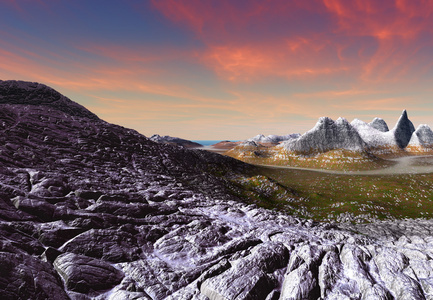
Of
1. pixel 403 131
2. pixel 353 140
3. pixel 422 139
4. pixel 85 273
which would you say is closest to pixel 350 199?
pixel 85 273

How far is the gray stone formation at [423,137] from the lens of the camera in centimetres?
16420

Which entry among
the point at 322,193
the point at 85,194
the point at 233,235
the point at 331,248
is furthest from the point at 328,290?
Result: the point at 322,193

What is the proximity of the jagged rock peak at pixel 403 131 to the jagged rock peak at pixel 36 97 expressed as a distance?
245 m

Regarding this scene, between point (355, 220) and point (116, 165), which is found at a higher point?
point (116, 165)

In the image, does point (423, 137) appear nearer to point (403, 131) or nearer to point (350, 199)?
point (403, 131)

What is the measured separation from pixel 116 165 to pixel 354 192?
73603 mm

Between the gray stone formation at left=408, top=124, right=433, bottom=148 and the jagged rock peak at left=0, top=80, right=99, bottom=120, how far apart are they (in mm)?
251557

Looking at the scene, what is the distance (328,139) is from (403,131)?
118547 millimetres

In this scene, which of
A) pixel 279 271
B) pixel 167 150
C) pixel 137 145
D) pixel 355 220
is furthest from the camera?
pixel 167 150

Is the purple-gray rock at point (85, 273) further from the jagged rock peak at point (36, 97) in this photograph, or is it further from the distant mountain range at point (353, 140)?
the distant mountain range at point (353, 140)

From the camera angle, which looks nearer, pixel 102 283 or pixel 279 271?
pixel 102 283

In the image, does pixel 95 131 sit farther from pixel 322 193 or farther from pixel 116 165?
pixel 322 193

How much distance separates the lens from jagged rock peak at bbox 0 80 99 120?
6081 centimetres

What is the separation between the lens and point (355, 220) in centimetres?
4212
